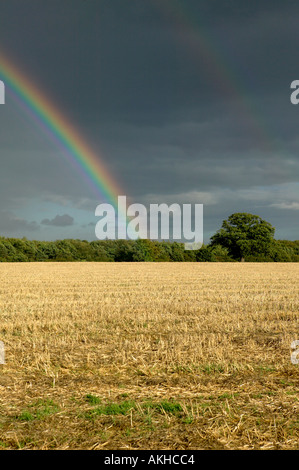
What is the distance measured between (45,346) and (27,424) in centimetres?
463

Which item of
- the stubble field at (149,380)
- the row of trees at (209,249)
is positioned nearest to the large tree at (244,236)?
the row of trees at (209,249)

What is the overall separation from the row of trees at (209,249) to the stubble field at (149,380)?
67.8 m

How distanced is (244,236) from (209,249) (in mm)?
7235

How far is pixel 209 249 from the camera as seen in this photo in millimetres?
84000

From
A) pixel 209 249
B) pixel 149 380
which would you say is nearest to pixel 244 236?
pixel 209 249

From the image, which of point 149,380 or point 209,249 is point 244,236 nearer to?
point 209,249

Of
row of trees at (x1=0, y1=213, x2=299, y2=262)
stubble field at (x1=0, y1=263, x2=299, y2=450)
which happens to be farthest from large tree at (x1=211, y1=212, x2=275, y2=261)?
stubble field at (x1=0, y1=263, x2=299, y2=450)

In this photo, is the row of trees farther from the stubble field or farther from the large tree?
the stubble field

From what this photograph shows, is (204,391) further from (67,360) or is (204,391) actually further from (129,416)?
(67,360)

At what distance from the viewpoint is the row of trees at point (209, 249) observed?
268ft

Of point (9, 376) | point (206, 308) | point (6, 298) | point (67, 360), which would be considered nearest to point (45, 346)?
point (67, 360)

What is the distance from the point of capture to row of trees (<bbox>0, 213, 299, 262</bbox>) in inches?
3219

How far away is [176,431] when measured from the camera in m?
5.66

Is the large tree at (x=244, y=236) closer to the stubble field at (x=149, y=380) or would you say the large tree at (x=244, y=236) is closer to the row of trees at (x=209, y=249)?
the row of trees at (x=209, y=249)
